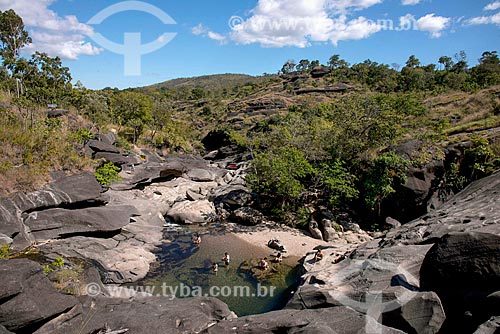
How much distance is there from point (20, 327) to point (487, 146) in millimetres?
24929

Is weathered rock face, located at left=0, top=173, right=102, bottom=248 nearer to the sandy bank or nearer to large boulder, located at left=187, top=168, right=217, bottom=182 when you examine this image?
the sandy bank

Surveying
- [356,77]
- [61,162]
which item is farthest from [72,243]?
[356,77]

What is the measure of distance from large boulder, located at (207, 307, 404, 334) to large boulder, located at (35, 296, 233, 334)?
3.01ft

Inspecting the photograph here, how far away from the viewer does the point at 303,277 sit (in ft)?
45.8

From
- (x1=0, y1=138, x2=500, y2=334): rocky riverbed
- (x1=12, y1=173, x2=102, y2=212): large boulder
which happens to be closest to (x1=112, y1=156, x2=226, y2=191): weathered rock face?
(x1=0, y1=138, x2=500, y2=334): rocky riverbed

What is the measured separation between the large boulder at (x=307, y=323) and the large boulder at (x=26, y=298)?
4345 millimetres

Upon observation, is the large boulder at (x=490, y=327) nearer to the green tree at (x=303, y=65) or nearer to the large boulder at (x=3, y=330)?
the large boulder at (x=3, y=330)

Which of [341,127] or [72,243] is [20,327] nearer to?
[72,243]

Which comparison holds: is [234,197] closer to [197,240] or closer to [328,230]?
[197,240]

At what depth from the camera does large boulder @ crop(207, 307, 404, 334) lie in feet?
26.8

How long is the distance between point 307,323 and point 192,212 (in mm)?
16775

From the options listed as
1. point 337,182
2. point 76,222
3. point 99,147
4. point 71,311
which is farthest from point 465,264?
point 99,147

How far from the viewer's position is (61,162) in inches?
715

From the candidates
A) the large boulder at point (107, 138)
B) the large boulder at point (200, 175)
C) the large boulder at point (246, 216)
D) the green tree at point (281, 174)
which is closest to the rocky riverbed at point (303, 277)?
the large boulder at point (246, 216)
